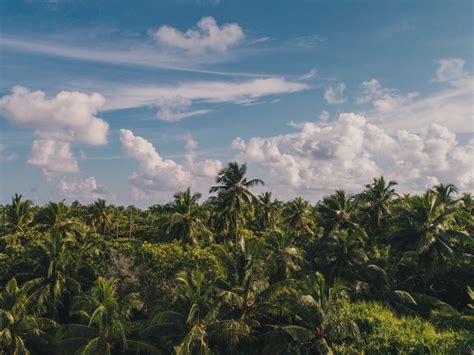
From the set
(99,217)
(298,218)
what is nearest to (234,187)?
(298,218)

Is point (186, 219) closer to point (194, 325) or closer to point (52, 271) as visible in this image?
point (52, 271)

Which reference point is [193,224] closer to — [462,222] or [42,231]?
[42,231]

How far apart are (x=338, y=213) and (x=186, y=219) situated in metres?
15.8

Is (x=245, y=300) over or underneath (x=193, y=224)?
underneath

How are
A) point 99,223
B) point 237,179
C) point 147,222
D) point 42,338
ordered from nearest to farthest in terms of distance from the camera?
1. point 42,338
2. point 237,179
3. point 99,223
4. point 147,222

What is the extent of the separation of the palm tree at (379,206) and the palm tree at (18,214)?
41.5m

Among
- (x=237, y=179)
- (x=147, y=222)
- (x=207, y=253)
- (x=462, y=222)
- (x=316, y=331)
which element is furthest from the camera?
(x=147, y=222)

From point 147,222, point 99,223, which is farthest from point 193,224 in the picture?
point 147,222

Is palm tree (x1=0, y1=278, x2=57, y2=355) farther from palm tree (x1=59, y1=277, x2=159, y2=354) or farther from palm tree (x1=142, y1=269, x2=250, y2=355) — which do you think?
palm tree (x1=142, y1=269, x2=250, y2=355)

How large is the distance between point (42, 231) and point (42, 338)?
17.0 metres

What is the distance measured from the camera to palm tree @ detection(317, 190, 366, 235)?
138ft

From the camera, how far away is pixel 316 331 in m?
25.4

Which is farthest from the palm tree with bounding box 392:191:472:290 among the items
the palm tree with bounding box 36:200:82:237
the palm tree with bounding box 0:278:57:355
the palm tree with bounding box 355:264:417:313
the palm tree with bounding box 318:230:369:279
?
the palm tree with bounding box 36:200:82:237

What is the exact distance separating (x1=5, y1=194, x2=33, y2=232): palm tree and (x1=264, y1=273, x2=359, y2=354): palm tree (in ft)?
125
